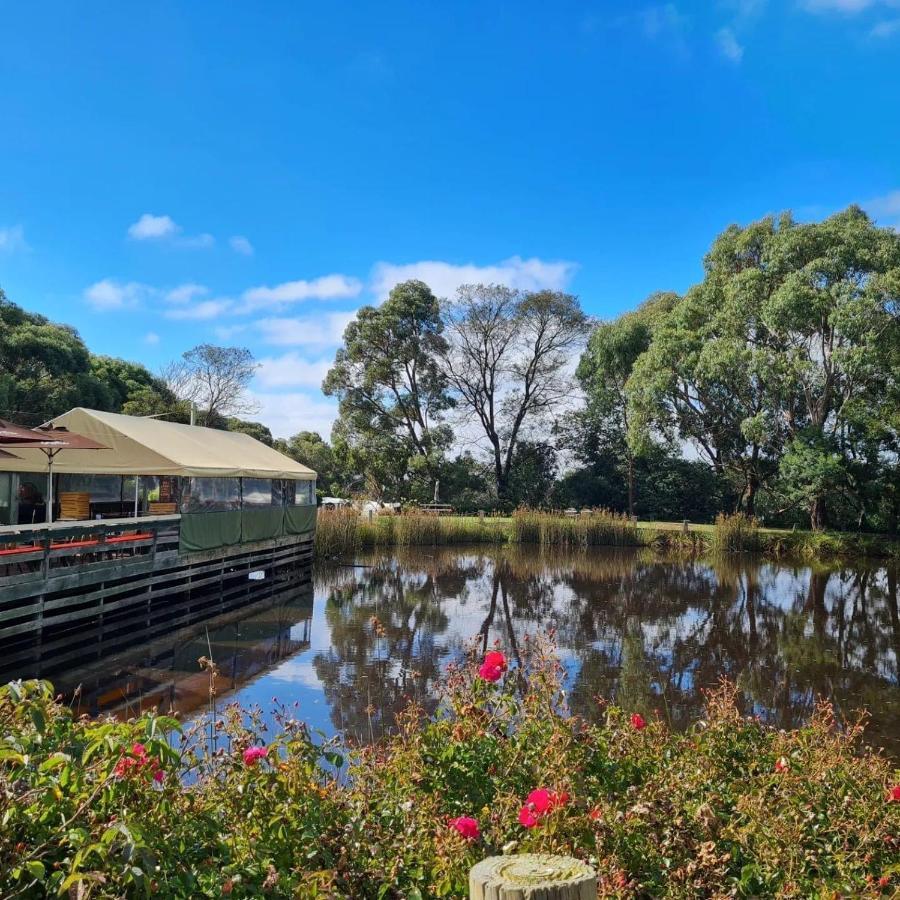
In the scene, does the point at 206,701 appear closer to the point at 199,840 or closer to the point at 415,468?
the point at 199,840

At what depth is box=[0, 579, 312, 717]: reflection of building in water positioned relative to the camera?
20.6 ft

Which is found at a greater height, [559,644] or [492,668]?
[492,668]

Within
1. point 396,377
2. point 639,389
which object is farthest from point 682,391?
point 396,377

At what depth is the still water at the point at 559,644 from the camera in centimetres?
621

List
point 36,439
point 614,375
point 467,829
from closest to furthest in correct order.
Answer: point 467,829 → point 36,439 → point 614,375

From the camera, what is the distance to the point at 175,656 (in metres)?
7.79

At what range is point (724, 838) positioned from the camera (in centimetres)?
208

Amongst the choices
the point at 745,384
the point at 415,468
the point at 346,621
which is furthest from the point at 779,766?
the point at 415,468

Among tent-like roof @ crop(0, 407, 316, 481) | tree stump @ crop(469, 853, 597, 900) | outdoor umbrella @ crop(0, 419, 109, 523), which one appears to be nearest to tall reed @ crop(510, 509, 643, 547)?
tent-like roof @ crop(0, 407, 316, 481)

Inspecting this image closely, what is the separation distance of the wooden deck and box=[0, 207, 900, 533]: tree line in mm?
9524

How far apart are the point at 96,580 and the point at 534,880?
28.4 feet

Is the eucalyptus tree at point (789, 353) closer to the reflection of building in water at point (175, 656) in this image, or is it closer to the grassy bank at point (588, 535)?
the grassy bank at point (588, 535)

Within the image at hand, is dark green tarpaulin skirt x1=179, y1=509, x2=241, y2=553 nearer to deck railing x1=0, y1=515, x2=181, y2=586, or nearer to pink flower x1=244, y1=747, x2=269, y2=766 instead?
deck railing x1=0, y1=515, x2=181, y2=586

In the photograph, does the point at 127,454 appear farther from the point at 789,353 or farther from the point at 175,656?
the point at 789,353
